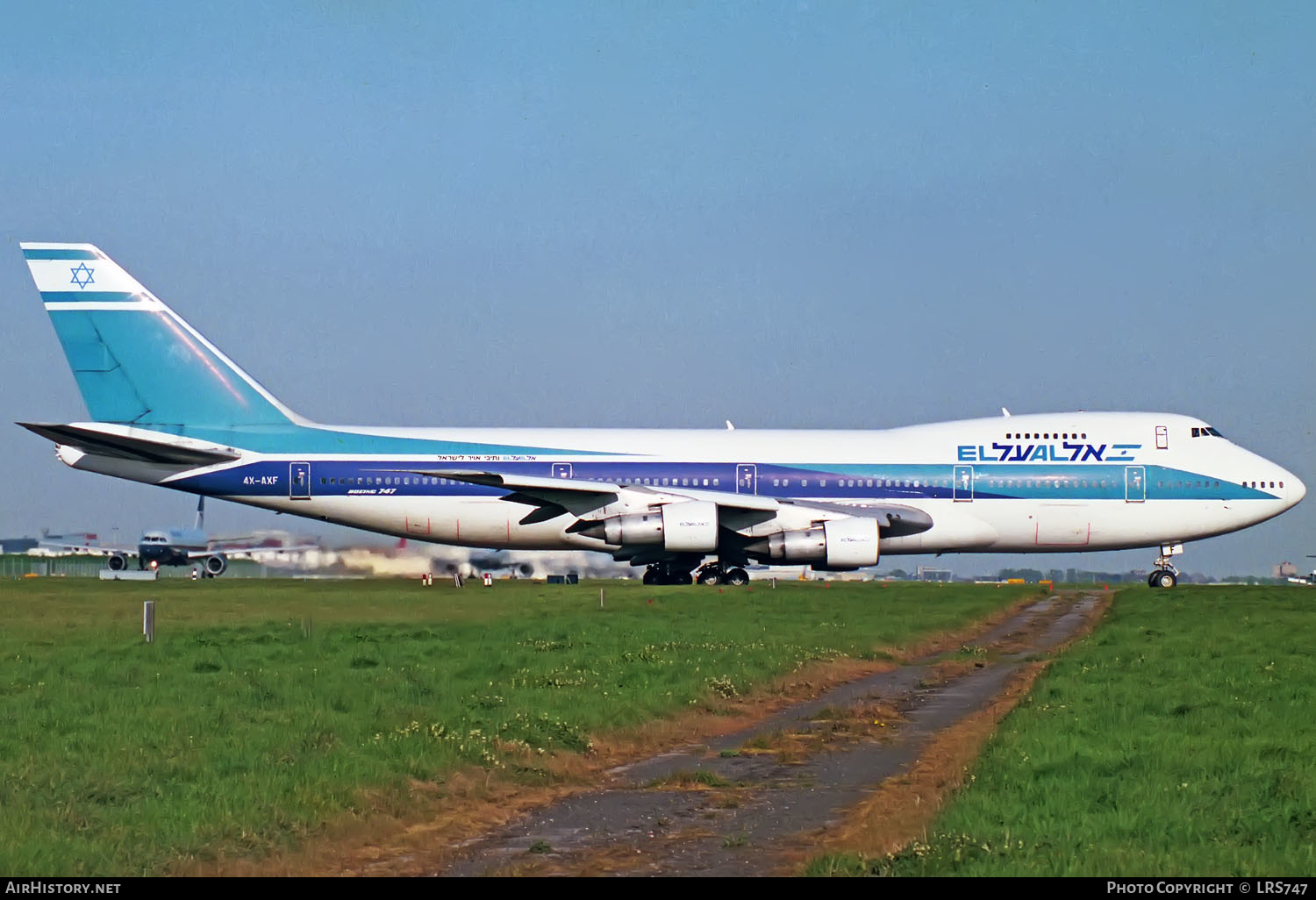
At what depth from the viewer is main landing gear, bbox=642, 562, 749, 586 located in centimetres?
4391

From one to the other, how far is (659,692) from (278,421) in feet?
94.8

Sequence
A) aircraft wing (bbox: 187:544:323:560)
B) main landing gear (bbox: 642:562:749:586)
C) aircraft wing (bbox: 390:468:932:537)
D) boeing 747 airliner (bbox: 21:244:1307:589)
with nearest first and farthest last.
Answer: aircraft wing (bbox: 390:468:932:537) → boeing 747 airliner (bbox: 21:244:1307:589) → main landing gear (bbox: 642:562:749:586) → aircraft wing (bbox: 187:544:323:560)

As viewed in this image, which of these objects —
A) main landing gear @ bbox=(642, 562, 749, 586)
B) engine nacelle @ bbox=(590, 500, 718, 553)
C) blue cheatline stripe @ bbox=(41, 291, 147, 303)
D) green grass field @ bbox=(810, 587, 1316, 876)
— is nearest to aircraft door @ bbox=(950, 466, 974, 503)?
main landing gear @ bbox=(642, 562, 749, 586)

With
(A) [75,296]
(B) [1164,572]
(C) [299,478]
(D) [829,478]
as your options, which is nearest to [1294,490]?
(B) [1164,572]

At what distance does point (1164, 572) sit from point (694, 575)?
15791 millimetres

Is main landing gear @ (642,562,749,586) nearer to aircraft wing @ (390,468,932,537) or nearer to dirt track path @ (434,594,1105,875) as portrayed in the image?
aircraft wing @ (390,468,932,537)

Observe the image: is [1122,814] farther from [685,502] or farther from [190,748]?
[685,502]

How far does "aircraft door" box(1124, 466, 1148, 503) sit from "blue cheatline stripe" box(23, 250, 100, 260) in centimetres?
3115

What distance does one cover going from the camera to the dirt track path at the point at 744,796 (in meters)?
8.83

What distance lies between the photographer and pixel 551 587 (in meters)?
45.5

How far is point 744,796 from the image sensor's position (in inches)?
438

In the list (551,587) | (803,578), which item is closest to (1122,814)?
(551,587)

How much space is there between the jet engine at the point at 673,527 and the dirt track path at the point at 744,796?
2065 centimetres

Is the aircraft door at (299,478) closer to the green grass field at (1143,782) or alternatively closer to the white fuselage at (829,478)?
the white fuselage at (829,478)
